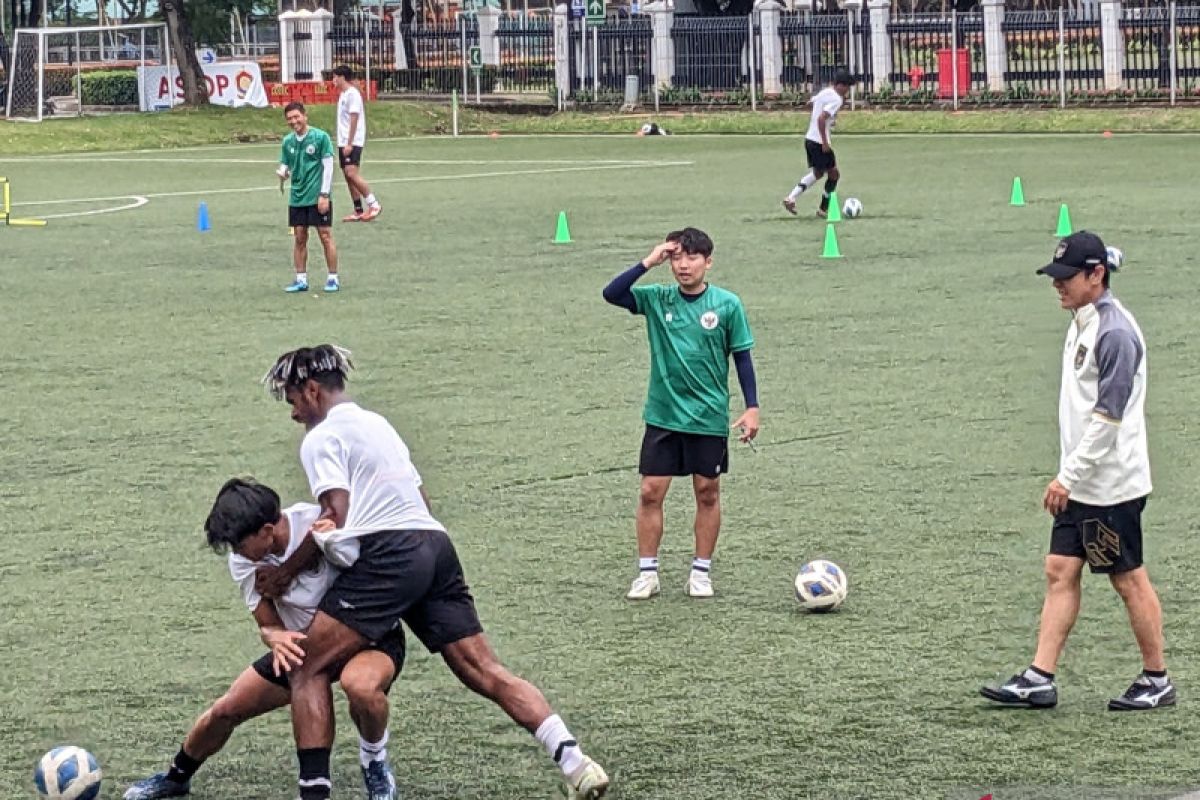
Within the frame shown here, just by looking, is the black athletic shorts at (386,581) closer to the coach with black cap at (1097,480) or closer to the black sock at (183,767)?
→ the black sock at (183,767)

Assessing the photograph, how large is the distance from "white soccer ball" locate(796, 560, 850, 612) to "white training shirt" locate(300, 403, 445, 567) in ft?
9.94

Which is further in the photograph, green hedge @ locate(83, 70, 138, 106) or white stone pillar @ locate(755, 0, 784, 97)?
green hedge @ locate(83, 70, 138, 106)

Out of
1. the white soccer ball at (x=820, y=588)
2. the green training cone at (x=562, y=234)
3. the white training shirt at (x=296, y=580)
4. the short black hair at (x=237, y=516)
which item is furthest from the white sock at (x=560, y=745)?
the green training cone at (x=562, y=234)

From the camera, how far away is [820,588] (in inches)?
375

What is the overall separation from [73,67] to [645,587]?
58.5m

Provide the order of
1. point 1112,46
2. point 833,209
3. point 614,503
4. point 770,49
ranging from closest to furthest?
point 614,503, point 833,209, point 1112,46, point 770,49

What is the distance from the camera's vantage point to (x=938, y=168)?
3797cm

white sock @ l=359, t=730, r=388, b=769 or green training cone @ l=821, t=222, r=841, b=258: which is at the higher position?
green training cone @ l=821, t=222, r=841, b=258

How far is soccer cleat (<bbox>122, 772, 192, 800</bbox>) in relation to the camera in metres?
7.27

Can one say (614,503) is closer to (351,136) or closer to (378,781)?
(378,781)

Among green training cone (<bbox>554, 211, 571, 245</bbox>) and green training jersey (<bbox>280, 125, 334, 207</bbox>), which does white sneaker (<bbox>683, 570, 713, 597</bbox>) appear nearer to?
green training jersey (<bbox>280, 125, 334, 207</bbox>)

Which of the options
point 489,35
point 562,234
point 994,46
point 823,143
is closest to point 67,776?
point 562,234

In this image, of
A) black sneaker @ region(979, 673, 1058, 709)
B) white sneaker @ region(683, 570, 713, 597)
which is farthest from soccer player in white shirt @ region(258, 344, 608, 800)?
white sneaker @ region(683, 570, 713, 597)

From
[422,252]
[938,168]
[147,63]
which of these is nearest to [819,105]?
[422,252]
